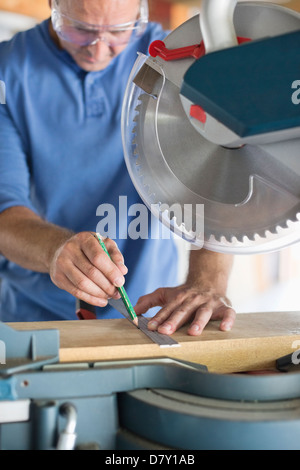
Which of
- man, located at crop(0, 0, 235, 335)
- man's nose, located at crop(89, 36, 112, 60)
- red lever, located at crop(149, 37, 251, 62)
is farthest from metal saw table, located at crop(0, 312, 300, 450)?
man's nose, located at crop(89, 36, 112, 60)

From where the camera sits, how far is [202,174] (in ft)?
3.39

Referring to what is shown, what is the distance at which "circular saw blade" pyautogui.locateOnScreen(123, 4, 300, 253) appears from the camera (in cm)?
97

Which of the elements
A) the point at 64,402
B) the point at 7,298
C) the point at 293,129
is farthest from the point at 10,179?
the point at 293,129

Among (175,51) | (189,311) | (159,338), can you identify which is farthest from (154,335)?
(175,51)

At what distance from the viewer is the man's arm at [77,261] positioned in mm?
1253

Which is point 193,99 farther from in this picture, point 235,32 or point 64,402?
point 64,402

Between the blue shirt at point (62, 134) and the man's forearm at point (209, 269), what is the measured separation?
27 cm

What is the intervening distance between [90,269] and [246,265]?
3.78 m

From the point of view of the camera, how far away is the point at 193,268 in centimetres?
172

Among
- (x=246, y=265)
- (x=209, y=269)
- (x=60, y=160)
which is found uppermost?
(x=60, y=160)

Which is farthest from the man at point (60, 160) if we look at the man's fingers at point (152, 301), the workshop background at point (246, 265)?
the workshop background at point (246, 265)

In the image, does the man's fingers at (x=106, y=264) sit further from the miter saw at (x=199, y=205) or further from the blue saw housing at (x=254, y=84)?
the blue saw housing at (x=254, y=84)

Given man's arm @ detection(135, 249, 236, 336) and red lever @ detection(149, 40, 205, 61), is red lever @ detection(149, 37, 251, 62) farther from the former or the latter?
man's arm @ detection(135, 249, 236, 336)

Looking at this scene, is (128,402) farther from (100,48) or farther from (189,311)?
(100,48)
